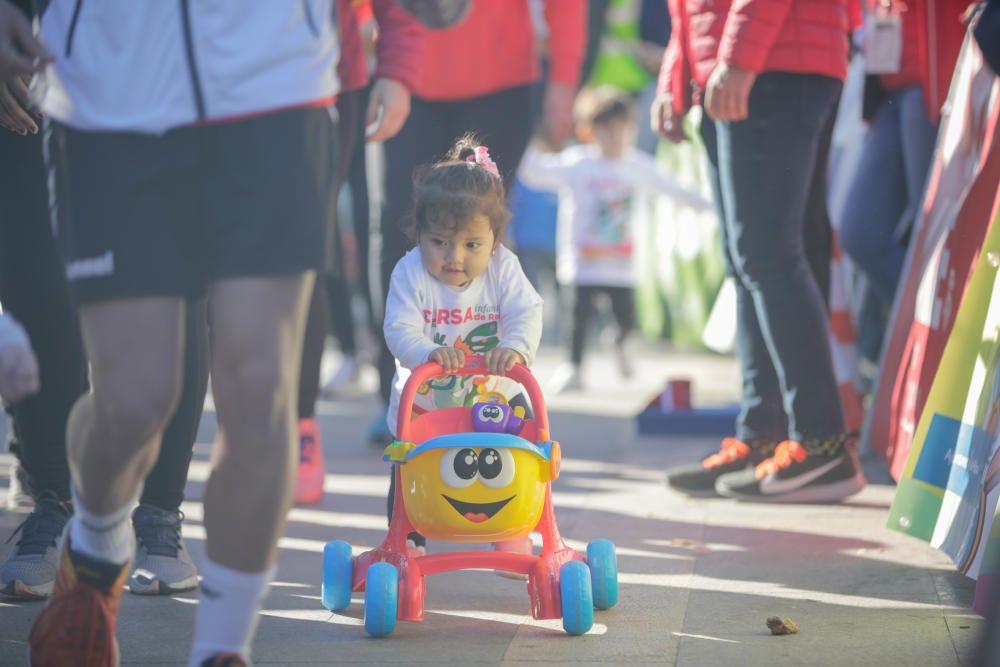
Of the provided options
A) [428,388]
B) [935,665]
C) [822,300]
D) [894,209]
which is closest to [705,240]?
[894,209]

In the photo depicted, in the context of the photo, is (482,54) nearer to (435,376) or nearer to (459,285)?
(459,285)

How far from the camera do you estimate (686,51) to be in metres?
4.77

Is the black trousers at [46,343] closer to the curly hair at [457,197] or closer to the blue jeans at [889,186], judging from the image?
the curly hair at [457,197]

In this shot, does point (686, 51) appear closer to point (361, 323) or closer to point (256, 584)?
point (256, 584)

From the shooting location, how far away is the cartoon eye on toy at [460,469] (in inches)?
128

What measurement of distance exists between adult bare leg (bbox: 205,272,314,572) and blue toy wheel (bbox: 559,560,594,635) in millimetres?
833

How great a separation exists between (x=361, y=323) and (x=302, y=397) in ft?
24.1

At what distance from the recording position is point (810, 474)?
458 cm

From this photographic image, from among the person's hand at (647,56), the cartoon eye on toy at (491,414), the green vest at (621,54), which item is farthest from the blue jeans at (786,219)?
the green vest at (621,54)

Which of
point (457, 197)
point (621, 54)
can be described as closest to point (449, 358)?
point (457, 197)

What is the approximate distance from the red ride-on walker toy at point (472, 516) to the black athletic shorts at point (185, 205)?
802 mm

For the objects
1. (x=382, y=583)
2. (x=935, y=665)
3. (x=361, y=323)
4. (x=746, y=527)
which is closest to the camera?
(x=935, y=665)

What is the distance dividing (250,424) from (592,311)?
6.12 metres

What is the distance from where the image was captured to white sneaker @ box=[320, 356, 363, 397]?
25.6ft
